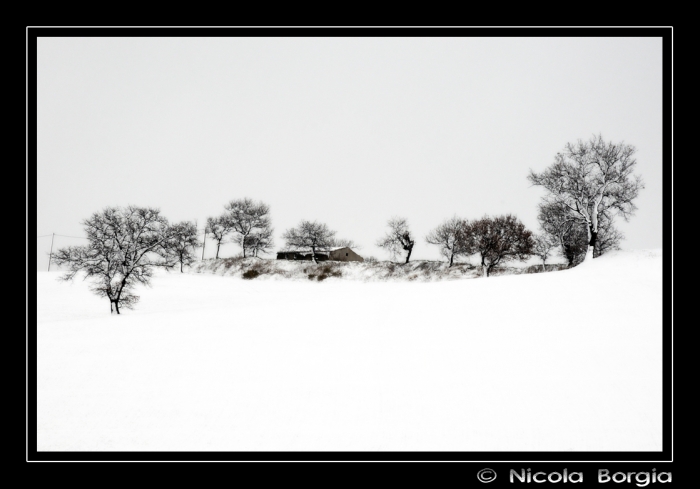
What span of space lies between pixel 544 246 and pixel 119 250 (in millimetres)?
54315

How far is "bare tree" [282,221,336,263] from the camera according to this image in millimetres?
67625

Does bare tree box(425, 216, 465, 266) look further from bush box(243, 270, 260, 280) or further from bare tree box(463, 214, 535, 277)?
bush box(243, 270, 260, 280)

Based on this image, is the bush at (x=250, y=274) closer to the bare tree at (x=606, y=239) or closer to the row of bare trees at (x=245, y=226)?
the row of bare trees at (x=245, y=226)

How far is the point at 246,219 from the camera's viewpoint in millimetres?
69000

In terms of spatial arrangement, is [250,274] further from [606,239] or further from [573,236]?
[606,239]

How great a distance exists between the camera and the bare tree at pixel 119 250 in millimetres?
23953

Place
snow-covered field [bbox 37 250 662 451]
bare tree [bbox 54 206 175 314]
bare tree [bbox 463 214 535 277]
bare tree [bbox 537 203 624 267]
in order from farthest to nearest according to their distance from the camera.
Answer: bare tree [bbox 463 214 535 277] → bare tree [bbox 537 203 624 267] → bare tree [bbox 54 206 175 314] → snow-covered field [bbox 37 250 662 451]

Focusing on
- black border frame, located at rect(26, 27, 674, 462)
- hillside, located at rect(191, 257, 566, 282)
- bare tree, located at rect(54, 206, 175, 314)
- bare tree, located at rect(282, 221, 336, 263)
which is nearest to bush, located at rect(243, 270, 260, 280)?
hillside, located at rect(191, 257, 566, 282)

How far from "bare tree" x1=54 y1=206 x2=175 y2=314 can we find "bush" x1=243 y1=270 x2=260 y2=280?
30.6 metres

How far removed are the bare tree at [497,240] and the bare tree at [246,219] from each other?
1603 inches

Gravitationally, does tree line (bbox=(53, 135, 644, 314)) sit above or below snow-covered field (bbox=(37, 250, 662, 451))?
above
